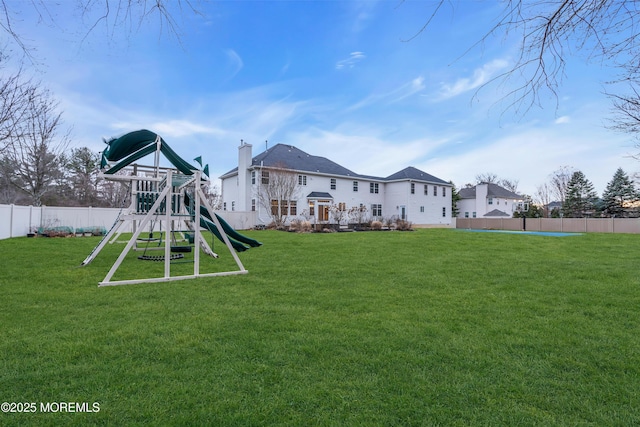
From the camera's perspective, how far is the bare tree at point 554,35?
108 inches

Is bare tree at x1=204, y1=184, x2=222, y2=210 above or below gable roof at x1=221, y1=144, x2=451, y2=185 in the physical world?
below

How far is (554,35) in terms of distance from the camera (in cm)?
293

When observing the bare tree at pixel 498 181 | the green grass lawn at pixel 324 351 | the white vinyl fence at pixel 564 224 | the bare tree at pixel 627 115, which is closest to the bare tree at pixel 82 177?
the green grass lawn at pixel 324 351

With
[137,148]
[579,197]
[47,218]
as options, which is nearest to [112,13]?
[137,148]

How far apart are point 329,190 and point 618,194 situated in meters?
34.0

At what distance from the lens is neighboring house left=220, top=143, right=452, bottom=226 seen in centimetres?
2683

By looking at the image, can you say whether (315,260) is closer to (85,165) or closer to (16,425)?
(16,425)

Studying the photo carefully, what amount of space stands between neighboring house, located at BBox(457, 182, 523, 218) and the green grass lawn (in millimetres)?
43695

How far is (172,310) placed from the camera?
419 cm

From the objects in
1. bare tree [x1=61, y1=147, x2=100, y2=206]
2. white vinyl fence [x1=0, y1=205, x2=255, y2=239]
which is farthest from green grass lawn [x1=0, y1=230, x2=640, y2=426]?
bare tree [x1=61, y1=147, x2=100, y2=206]

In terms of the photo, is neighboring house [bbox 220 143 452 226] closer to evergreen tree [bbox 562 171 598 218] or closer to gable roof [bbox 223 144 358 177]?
gable roof [bbox 223 144 358 177]

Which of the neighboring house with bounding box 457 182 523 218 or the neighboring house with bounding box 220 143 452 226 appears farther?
the neighboring house with bounding box 457 182 523 218

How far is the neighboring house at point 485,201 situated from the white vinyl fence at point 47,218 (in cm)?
4192

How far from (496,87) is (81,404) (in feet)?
13.1
